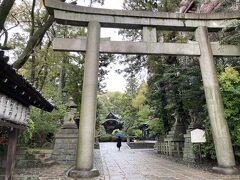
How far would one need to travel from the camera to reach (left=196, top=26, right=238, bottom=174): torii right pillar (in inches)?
346

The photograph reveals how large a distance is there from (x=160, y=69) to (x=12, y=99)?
13685 millimetres

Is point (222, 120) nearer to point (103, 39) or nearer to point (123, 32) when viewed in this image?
point (103, 39)

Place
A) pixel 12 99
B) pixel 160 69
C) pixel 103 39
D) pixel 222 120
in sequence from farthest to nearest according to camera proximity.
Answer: pixel 160 69
pixel 103 39
pixel 222 120
pixel 12 99

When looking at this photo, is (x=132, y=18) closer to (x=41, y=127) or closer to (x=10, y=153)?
(x=10, y=153)

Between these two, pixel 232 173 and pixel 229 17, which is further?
pixel 229 17

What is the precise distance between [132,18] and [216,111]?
200 inches

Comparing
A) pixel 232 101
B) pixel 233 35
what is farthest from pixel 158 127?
pixel 233 35

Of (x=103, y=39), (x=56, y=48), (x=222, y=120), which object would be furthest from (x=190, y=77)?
(x=56, y=48)

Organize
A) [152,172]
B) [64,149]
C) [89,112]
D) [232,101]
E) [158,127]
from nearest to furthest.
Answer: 1. [89,112]
2. [152,172]
3. [232,101]
4. [64,149]
5. [158,127]

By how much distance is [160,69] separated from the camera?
1759 cm

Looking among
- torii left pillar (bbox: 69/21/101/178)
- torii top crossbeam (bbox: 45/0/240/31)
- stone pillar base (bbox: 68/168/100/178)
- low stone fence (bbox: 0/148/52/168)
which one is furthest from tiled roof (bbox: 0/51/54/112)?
low stone fence (bbox: 0/148/52/168)

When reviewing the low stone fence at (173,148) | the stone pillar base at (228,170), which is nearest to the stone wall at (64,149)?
the low stone fence at (173,148)

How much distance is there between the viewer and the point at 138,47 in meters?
9.93

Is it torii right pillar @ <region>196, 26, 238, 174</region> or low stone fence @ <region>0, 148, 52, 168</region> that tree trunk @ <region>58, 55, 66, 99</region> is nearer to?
low stone fence @ <region>0, 148, 52, 168</region>
